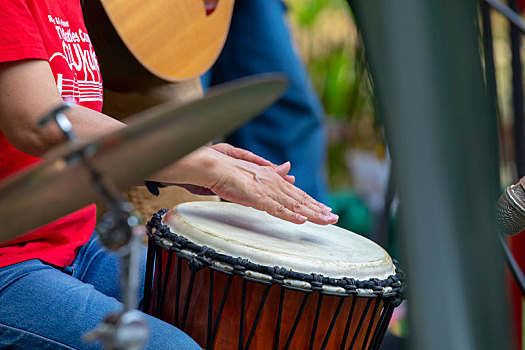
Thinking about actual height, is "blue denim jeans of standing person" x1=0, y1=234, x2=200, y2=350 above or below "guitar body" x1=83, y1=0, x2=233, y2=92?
below

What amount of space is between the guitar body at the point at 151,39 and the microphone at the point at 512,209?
90 centimetres

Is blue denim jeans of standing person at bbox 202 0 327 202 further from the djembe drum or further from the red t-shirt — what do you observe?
the djembe drum

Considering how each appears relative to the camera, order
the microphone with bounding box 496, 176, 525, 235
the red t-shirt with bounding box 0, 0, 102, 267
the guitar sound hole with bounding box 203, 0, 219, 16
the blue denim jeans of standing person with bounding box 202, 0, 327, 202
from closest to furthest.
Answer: the microphone with bounding box 496, 176, 525, 235, the red t-shirt with bounding box 0, 0, 102, 267, the guitar sound hole with bounding box 203, 0, 219, 16, the blue denim jeans of standing person with bounding box 202, 0, 327, 202

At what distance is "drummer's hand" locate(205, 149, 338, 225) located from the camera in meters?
0.96

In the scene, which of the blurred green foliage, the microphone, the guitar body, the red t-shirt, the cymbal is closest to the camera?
the cymbal

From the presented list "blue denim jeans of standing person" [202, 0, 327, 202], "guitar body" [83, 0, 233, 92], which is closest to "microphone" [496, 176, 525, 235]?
"guitar body" [83, 0, 233, 92]

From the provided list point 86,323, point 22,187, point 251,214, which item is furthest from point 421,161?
point 251,214

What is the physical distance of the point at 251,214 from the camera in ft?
3.70

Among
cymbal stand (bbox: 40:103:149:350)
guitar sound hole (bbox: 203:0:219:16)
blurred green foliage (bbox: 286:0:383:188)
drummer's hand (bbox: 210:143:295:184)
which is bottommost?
blurred green foliage (bbox: 286:0:383:188)

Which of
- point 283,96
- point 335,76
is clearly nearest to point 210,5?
point 283,96

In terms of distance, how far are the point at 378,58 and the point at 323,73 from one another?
3.57m

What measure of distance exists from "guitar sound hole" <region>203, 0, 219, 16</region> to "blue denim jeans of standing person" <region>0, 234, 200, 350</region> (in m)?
0.92

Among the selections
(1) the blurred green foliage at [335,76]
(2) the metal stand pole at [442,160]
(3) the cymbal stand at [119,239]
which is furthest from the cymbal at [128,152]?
(1) the blurred green foliage at [335,76]

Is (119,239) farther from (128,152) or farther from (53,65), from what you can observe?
(53,65)
